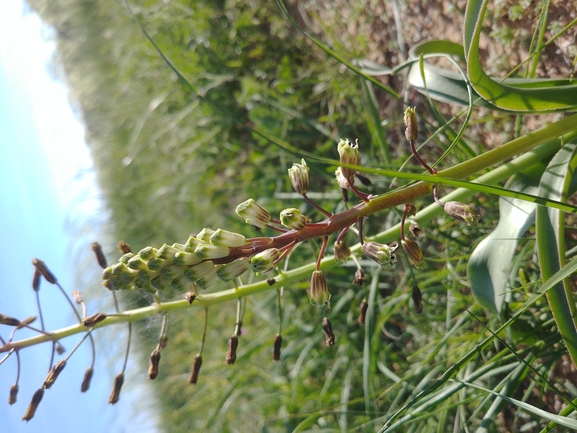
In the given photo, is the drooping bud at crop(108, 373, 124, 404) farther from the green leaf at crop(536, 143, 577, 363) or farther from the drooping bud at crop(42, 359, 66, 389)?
the green leaf at crop(536, 143, 577, 363)

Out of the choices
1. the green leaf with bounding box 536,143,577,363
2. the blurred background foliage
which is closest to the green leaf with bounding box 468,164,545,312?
the green leaf with bounding box 536,143,577,363

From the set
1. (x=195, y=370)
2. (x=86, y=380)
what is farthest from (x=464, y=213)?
(x=86, y=380)

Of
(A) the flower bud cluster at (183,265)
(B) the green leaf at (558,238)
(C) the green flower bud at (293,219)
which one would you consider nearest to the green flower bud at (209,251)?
(A) the flower bud cluster at (183,265)

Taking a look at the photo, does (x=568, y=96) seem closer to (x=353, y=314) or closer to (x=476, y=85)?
(x=476, y=85)

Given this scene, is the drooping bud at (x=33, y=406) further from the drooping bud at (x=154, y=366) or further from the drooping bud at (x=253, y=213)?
the drooping bud at (x=253, y=213)

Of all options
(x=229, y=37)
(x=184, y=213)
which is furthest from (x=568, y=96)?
(x=184, y=213)

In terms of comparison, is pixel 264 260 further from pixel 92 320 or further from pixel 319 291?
pixel 92 320

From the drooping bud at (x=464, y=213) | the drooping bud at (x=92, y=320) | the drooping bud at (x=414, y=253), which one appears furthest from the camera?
the drooping bud at (x=92, y=320)
